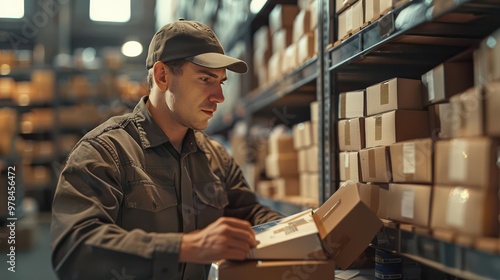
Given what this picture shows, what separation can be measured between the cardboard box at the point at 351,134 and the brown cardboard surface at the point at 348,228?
31 cm

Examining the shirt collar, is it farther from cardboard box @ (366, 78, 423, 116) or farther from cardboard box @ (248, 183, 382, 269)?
cardboard box @ (366, 78, 423, 116)

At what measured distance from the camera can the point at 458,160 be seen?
4.09 feet

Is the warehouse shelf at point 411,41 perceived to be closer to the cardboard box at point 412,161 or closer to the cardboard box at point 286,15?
the cardboard box at point 412,161

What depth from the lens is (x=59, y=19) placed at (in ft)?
30.1

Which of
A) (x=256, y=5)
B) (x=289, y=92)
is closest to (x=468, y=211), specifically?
(x=289, y=92)

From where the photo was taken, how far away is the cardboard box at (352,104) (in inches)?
73.4

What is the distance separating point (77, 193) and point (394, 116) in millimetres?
1040

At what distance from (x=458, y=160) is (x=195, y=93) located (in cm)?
89

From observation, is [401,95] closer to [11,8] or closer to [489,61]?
[489,61]

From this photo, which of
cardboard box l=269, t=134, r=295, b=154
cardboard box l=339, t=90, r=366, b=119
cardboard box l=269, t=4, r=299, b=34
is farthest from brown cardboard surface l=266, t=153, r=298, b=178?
cardboard box l=339, t=90, r=366, b=119

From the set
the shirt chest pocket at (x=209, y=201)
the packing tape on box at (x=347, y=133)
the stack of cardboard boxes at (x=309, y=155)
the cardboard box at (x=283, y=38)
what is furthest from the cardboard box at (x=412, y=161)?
the cardboard box at (x=283, y=38)

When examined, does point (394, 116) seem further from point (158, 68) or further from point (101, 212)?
point (101, 212)

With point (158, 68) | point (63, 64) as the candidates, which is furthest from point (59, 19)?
point (158, 68)

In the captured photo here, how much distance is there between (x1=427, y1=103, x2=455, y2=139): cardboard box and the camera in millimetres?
1386
